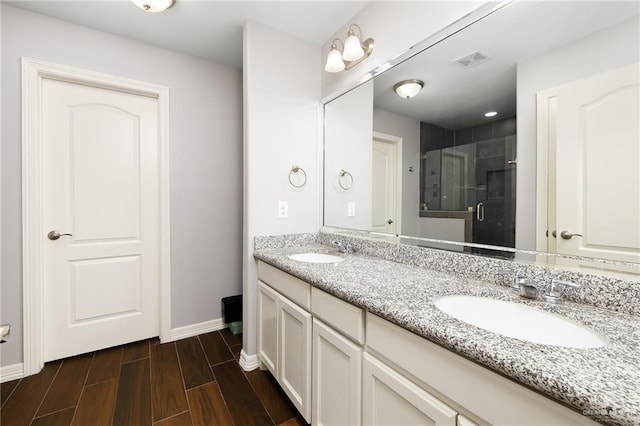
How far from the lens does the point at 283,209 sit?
198 cm

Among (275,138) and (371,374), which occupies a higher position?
(275,138)

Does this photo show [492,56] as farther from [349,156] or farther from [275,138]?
[275,138]

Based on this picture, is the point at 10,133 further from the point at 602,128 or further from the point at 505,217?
the point at 602,128

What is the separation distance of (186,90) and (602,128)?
101 inches

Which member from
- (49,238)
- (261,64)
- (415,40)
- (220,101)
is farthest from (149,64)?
(415,40)

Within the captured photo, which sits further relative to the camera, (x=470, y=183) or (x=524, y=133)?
(x=470, y=183)

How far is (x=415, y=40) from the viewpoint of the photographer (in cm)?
141

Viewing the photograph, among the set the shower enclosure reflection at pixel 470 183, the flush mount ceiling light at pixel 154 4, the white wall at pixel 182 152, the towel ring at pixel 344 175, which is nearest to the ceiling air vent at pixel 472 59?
the shower enclosure reflection at pixel 470 183

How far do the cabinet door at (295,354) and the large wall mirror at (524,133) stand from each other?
29.4 inches

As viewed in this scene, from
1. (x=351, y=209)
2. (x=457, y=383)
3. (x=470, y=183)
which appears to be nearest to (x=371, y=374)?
(x=457, y=383)

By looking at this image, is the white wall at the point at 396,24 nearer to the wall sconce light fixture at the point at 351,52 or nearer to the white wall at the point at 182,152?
the wall sconce light fixture at the point at 351,52

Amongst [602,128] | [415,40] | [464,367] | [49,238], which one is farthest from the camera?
[49,238]

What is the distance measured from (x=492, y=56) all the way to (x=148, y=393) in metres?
2.49

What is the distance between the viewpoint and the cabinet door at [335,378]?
1.00 m
